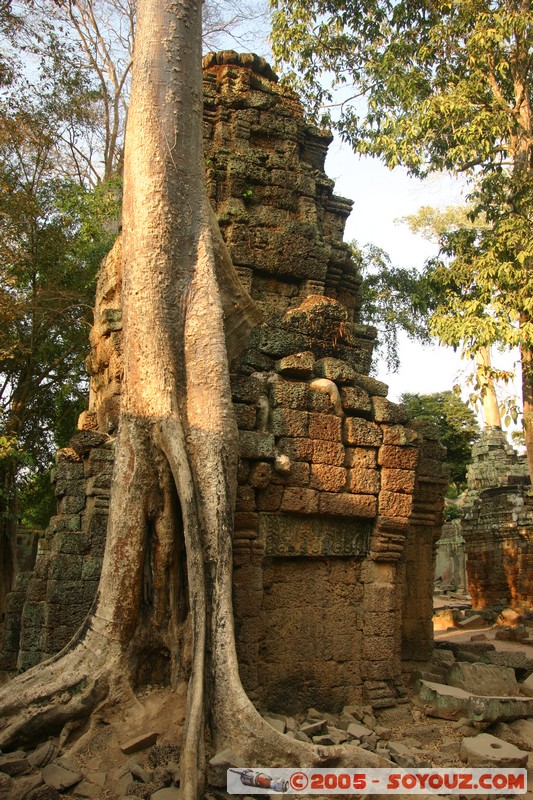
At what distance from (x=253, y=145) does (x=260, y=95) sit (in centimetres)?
53

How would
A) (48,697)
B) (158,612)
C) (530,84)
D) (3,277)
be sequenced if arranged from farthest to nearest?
1. (530,84)
2. (3,277)
3. (158,612)
4. (48,697)

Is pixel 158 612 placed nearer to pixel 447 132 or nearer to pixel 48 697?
pixel 48 697

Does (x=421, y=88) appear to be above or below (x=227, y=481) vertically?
above

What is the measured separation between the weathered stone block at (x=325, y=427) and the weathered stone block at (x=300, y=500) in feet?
1.26

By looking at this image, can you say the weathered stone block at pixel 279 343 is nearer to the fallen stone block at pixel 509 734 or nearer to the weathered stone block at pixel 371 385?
the weathered stone block at pixel 371 385

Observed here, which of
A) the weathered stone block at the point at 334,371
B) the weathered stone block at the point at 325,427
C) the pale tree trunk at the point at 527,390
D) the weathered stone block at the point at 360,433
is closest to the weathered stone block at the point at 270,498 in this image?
the weathered stone block at the point at 325,427

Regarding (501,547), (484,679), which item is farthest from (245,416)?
(501,547)

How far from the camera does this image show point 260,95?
301 inches

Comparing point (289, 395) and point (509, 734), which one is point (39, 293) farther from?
point (509, 734)

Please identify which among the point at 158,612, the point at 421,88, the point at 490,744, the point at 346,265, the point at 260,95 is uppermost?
the point at 421,88

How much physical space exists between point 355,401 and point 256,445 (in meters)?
0.97

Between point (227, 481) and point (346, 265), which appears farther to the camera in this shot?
point (346, 265)

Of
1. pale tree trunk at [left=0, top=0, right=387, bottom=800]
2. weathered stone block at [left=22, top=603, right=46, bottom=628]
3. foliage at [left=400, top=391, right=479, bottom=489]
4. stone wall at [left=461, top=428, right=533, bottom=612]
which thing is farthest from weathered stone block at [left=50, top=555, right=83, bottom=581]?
foliage at [left=400, top=391, right=479, bottom=489]

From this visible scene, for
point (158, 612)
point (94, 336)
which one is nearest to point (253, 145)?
point (94, 336)
